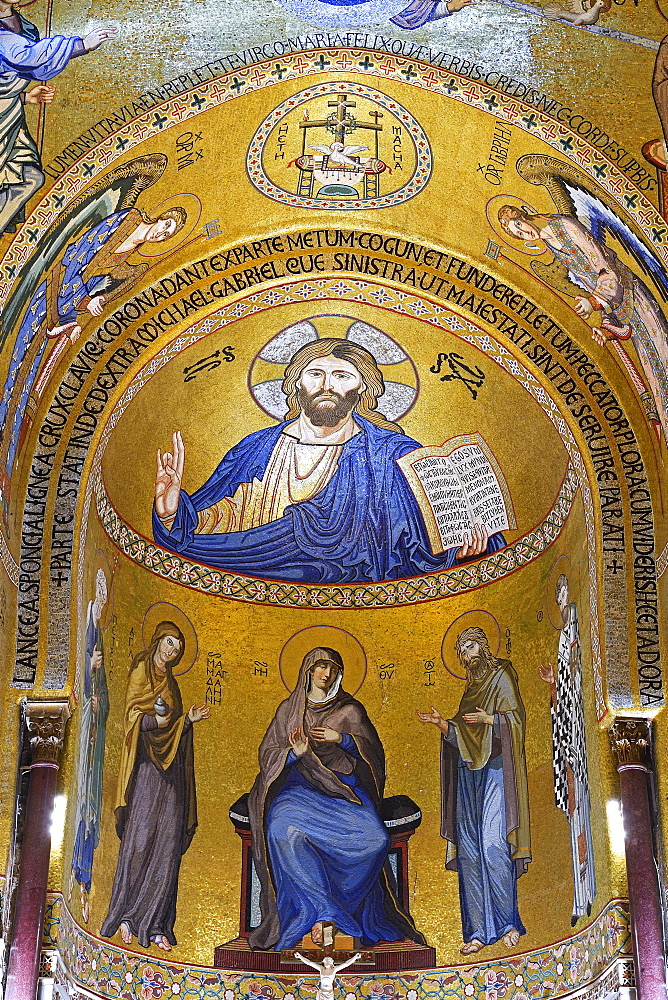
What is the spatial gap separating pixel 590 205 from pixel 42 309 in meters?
4.79

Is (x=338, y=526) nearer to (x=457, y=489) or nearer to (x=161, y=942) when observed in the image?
(x=457, y=489)

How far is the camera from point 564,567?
47.0 feet

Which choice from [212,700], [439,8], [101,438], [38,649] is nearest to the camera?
[439,8]

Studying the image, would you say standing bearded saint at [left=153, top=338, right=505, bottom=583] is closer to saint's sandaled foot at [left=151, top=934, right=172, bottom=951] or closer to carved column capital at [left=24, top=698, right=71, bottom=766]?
carved column capital at [left=24, top=698, right=71, bottom=766]

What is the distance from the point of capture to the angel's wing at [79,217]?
12.4 meters

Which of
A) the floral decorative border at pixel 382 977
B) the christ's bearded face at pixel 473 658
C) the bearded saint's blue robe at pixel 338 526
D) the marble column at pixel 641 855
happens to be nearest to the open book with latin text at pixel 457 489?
the bearded saint's blue robe at pixel 338 526

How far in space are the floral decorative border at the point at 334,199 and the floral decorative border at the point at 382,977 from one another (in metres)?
6.38

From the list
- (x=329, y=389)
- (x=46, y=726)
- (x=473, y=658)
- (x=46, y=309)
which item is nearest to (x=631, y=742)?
(x=473, y=658)

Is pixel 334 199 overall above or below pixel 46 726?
above

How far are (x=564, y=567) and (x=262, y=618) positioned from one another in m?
3.09

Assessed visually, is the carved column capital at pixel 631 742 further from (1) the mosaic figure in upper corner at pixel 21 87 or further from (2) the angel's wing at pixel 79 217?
(1) the mosaic figure in upper corner at pixel 21 87

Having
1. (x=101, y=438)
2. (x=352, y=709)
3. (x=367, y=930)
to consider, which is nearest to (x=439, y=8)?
(x=101, y=438)

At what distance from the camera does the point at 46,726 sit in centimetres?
1236

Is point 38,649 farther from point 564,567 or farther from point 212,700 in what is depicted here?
point 564,567
